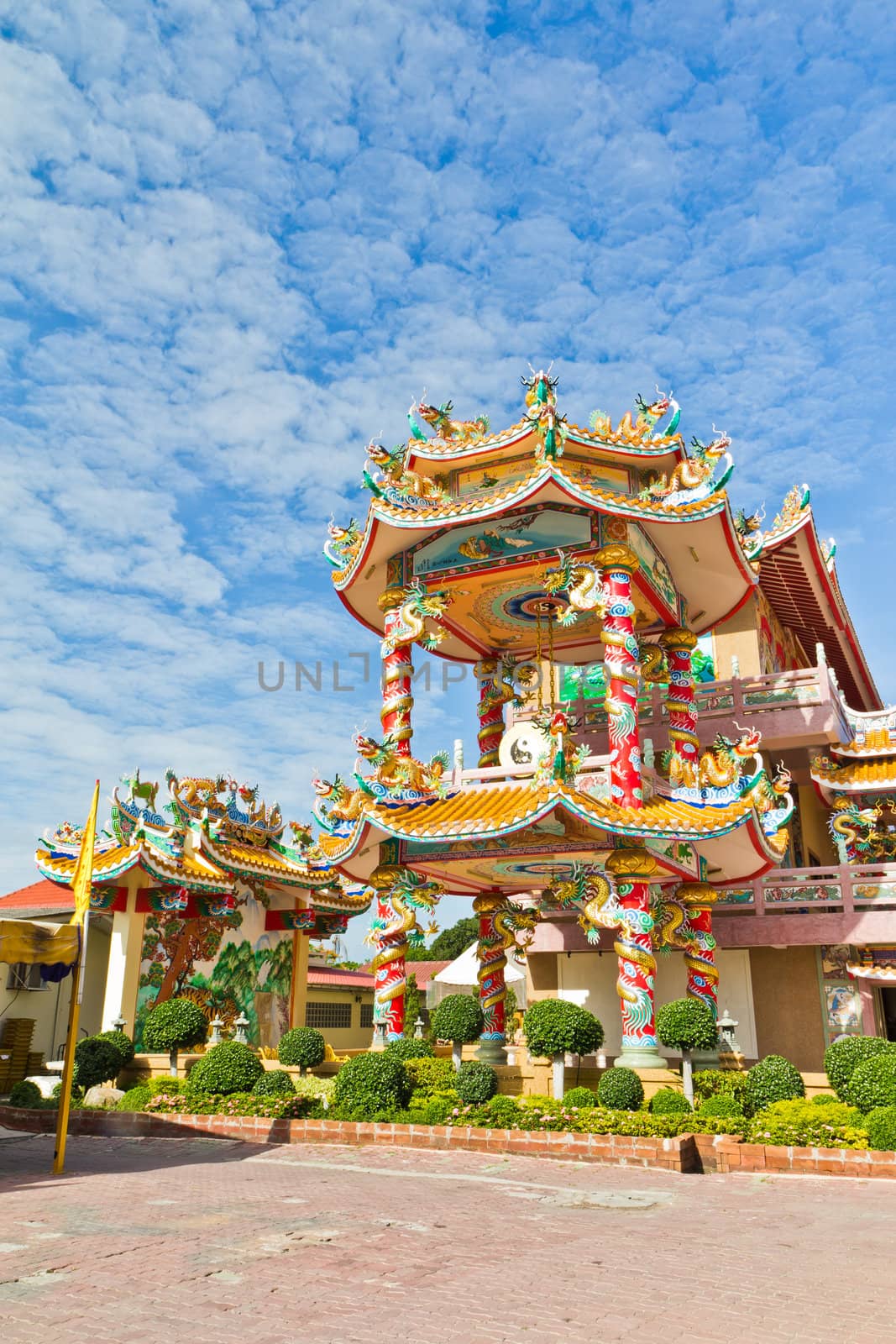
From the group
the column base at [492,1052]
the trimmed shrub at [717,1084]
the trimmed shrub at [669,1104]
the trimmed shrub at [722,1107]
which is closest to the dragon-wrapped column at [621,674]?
the trimmed shrub at [717,1084]

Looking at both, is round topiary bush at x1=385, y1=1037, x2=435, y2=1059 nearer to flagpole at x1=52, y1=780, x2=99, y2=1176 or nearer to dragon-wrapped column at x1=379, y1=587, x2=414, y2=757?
dragon-wrapped column at x1=379, y1=587, x2=414, y2=757

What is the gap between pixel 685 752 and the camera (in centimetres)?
1930

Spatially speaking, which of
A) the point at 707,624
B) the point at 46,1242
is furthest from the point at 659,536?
the point at 46,1242

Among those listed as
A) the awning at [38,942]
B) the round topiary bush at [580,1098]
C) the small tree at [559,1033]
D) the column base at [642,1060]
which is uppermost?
the awning at [38,942]

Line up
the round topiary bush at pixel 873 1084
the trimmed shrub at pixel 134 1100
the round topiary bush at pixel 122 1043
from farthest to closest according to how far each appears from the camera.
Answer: the round topiary bush at pixel 122 1043 < the trimmed shrub at pixel 134 1100 < the round topiary bush at pixel 873 1084

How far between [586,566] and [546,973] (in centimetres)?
994

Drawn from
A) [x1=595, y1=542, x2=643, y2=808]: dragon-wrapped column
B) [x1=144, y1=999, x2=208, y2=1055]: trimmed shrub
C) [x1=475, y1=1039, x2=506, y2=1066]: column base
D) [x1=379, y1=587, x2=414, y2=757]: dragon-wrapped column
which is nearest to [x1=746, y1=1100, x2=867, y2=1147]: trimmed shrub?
[x1=595, y1=542, x2=643, y2=808]: dragon-wrapped column

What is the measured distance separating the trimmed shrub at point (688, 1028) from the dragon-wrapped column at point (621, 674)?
305 centimetres

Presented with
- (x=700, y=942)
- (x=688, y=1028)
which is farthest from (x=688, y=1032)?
(x=700, y=942)

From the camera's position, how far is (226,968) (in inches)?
872

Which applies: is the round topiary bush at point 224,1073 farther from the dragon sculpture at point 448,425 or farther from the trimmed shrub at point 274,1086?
the dragon sculpture at point 448,425

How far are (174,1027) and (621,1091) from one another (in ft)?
25.2

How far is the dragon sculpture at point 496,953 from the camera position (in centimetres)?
1831

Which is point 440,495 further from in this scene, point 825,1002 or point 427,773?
point 825,1002
